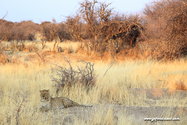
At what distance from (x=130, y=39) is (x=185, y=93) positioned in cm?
906

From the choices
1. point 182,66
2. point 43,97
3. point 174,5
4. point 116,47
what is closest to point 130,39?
point 116,47

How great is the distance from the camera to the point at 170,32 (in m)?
9.71

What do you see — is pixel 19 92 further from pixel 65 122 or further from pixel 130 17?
pixel 130 17

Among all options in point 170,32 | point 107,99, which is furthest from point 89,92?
point 170,32

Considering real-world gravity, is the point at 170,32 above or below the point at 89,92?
above

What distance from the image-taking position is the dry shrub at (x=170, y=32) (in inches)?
369

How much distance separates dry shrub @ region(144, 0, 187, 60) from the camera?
938cm

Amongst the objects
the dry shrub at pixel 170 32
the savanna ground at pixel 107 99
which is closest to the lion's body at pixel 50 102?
the savanna ground at pixel 107 99

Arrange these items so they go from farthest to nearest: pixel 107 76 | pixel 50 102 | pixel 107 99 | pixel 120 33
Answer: pixel 120 33, pixel 107 76, pixel 107 99, pixel 50 102

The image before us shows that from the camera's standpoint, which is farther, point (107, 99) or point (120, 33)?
point (120, 33)

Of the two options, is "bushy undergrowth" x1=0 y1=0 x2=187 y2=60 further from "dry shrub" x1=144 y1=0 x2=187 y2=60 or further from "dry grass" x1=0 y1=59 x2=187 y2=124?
"dry grass" x1=0 y1=59 x2=187 y2=124

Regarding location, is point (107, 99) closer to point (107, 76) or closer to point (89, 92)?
point (89, 92)

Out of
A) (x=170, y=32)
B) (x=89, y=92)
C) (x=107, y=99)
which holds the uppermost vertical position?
(x=170, y=32)

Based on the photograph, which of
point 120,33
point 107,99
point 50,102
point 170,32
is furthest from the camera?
point 120,33
